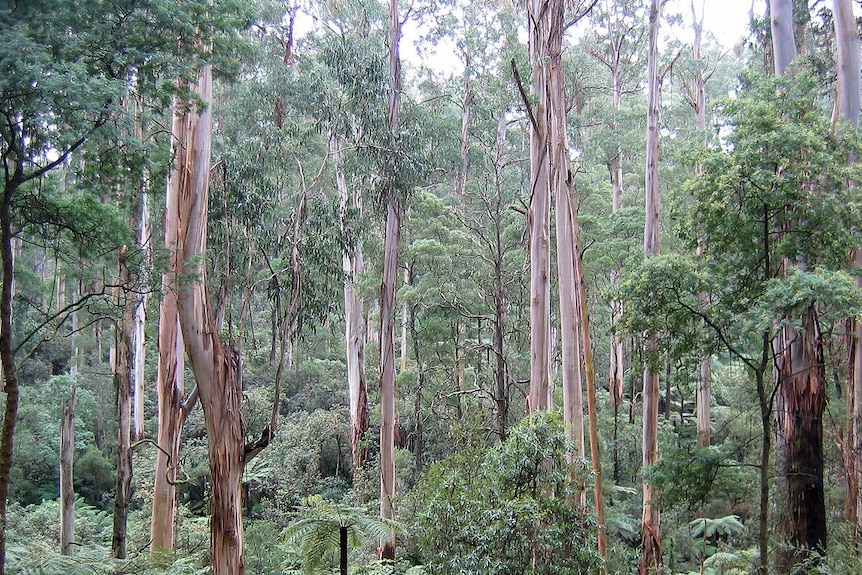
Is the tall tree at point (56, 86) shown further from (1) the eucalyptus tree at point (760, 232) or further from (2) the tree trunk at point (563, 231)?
(2) the tree trunk at point (563, 231)

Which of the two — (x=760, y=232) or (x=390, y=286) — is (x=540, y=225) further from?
(x=760, y=232)

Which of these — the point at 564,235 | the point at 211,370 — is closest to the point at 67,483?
the point at 211,370

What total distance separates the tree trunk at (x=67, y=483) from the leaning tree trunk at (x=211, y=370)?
4970mm

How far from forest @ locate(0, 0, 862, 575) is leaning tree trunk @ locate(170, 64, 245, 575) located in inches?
1.2

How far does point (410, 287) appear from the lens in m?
15.5

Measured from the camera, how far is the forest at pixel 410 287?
545cm

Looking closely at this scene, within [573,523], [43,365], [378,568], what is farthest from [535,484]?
[43,365]

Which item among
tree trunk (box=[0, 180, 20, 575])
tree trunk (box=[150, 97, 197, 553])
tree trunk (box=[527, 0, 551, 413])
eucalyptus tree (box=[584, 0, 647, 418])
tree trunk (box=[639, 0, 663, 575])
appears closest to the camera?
tree trunk (box=[0, 180, 20, 575])

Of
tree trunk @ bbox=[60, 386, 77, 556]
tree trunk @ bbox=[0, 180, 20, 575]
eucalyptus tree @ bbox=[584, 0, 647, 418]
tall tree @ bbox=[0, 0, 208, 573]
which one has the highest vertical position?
eucalyptus tree @ bbox=[584, 0, 647, 418]

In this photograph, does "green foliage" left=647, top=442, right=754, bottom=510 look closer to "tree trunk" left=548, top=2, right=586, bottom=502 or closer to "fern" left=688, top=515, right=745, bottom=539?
"tree trunk" left=548, top=2, right=586, bottom=502

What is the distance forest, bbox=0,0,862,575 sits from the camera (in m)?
5.45

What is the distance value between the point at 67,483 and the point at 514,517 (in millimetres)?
9005

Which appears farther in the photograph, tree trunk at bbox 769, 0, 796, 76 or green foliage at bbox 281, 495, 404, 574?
tree trunk at bbox 769, 0, 796, 76

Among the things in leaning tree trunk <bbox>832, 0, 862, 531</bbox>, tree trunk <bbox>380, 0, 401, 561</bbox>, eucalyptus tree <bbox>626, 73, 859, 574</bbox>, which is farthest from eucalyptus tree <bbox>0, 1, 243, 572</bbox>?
leaning tree trunk <bbox>832, 0, 862, 531</bbox>
